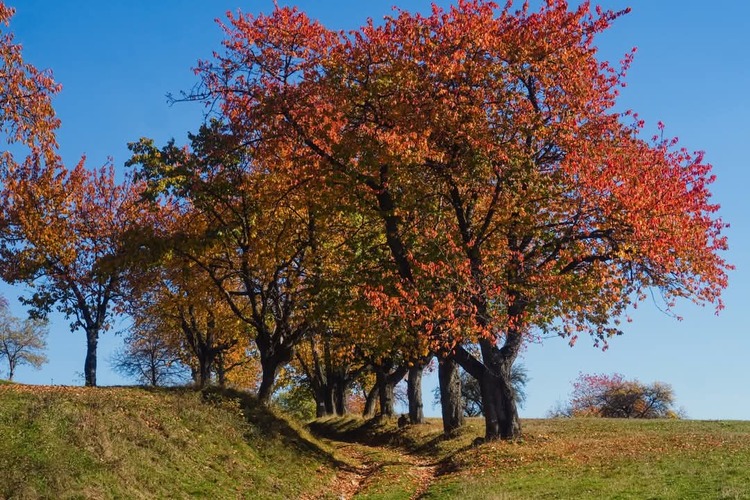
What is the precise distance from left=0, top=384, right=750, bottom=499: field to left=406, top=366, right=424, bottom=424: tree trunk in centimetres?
1137

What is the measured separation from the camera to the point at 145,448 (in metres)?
20.8

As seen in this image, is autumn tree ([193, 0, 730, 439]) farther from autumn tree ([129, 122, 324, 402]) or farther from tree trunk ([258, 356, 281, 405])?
tree trunk ([258, 356, 281, 405])

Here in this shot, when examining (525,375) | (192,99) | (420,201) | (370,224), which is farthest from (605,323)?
(525,375)

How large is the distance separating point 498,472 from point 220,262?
20.3 m

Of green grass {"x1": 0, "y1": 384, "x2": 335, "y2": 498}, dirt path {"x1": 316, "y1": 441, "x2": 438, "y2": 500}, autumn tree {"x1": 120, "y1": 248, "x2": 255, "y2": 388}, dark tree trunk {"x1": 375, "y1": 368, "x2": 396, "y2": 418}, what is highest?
autumn tree {"x1": 120, "y1": 248, "x2": 255, "y2": 388}

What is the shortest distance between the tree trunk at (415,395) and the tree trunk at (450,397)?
22.8 feet

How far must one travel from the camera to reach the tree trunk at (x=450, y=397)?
38.5 meters

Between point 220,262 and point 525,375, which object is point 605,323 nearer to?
point 220,262

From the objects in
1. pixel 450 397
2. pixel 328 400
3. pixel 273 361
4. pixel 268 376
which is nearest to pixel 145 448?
pixel 268 376

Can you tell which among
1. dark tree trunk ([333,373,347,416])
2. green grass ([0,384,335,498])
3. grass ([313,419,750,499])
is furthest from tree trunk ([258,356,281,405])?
dark tree trunk ([333,373,347,416])

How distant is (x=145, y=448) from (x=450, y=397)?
2125 centimetres

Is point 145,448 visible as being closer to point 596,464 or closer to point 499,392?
point 596,464

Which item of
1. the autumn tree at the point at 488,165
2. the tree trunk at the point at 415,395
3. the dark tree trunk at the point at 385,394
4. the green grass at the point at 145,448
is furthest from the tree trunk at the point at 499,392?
the dark tree trunk at the point at 385,394

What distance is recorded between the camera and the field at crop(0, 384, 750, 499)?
1795 cm
